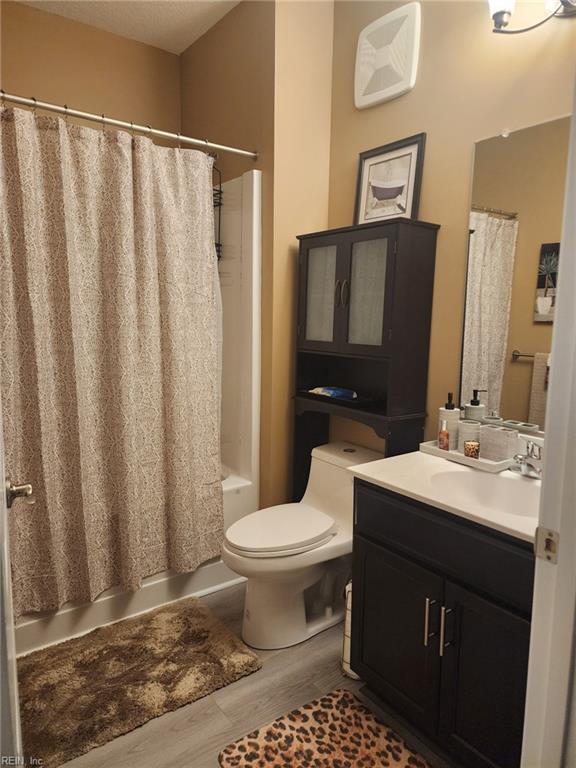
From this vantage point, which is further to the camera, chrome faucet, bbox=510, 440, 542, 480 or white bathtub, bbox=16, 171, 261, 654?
white bathtub, bbox=16, 171, 261, 654

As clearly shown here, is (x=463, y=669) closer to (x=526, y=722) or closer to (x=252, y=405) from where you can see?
(x=526, y=722)

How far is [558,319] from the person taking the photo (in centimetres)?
77

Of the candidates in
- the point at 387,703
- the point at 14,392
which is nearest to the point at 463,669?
the point at 387,703

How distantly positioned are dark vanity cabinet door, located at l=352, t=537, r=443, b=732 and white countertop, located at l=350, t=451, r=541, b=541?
0.23 metres

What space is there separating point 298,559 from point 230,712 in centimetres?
55

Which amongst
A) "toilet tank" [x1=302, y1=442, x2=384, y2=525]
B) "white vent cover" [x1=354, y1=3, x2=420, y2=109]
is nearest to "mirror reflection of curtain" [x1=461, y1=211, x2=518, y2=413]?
"toilet tank" [x1=302, y1=442, x2=384, y2=525]

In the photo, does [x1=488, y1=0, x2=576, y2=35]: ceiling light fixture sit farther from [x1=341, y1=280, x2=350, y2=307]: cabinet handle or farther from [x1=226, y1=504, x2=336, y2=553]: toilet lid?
[x1=226, y1=504, x2=336, y2=553]: toilet lid

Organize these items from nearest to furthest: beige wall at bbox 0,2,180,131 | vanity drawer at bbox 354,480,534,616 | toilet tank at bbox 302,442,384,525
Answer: vanity drawer at bbox 354,480,534,616, toilet tank at bbox 302,442,384,525, beige wall at bbox 0,2,180,131

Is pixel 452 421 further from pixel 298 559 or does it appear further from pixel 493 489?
pixel 298 559

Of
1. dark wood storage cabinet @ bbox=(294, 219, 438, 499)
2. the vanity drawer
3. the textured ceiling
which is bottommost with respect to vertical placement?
the vanity drawer

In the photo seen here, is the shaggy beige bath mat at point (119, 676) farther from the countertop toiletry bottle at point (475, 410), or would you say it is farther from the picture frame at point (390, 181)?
the picture frame at point (390, 181)

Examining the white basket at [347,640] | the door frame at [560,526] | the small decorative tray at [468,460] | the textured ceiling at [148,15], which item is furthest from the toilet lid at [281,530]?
the textured ceiling at [148,15]

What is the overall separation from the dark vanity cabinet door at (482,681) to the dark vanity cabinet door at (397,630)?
50mm

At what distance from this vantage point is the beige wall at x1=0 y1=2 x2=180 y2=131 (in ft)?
8.25
